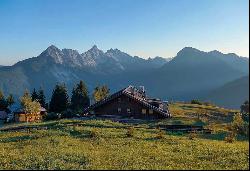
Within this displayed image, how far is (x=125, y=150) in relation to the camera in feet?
116

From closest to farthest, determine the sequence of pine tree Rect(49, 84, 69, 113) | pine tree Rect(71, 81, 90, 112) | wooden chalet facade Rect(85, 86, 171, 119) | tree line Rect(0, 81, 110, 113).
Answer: wooden chalet facade Rect(85, 86, 171, 119)
tree line Rect(0, 81, 110, 113)
pine tree Rect(49, 84, 69, 113)
pine tree Rect(71, 81, 90, 112)

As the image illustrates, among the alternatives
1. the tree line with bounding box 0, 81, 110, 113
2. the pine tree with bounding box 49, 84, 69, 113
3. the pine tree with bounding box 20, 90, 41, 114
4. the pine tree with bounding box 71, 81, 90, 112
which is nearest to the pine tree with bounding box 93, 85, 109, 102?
the tree line with bounding box 0, 81, 110, 113

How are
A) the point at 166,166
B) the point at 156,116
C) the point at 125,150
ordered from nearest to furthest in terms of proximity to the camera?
the point at 166,166
the point at 125,150
the point at 156,116

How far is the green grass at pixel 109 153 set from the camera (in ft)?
87.2

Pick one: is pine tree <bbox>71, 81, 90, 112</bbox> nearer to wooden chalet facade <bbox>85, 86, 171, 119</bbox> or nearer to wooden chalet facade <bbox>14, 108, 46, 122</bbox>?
wooden chalet facade <bbox>14, 108, 46, 122</bbox>

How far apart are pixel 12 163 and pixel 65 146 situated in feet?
32.2

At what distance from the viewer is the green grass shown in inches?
1047

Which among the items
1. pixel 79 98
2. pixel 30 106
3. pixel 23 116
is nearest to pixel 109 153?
pixel 30 106

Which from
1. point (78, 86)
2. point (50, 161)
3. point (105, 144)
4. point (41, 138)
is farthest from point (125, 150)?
point (78, 86)

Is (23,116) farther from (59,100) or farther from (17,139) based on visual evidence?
(17,139)

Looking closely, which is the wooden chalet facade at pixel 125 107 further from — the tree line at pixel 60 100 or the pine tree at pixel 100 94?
the pine tree at pixel 100 94

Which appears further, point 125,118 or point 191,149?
point 125,118

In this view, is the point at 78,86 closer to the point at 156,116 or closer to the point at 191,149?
the point at 156,116

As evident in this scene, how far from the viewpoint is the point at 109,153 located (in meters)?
33.3
